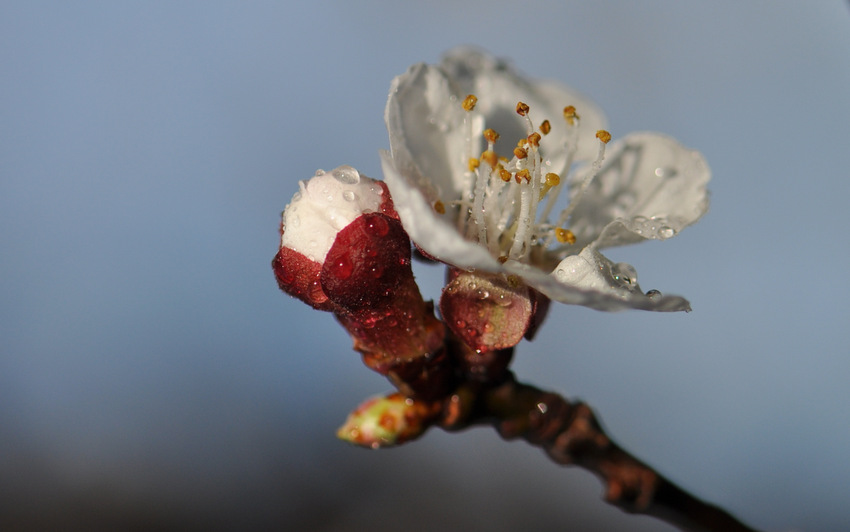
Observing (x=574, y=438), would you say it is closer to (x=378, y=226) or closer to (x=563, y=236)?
(x=563, y=236)

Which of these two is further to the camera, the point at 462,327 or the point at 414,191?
the point at 462,327

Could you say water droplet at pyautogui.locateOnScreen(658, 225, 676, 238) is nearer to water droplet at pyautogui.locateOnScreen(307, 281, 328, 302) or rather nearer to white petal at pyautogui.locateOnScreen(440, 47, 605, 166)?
white petal at pyautogui.locateOnScreen(440, 47, 605, 166)

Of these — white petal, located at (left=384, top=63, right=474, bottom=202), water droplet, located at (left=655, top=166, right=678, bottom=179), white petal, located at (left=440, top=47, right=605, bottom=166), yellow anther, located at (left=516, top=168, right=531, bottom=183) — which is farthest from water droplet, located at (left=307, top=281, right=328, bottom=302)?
water droplet, located at (left=655, top=166, right=678, bottom=179)

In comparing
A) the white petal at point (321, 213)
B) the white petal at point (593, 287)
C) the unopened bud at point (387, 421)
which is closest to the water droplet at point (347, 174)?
the white petal at point (321, 213)

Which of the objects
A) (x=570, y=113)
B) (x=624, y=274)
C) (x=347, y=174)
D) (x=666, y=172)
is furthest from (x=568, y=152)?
(x=347, y=174)

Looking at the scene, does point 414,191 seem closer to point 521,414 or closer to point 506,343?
point 506,343

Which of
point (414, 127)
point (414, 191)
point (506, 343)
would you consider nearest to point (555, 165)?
point (414, 127)

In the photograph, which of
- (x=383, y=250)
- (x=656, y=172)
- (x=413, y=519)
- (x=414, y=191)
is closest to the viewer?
(x=414, y=191)

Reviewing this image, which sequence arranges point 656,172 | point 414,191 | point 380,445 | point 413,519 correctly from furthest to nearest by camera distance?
point 413,519 < point 656,172 < point 380,445 < point 414,191
